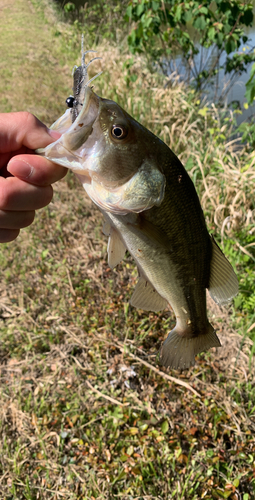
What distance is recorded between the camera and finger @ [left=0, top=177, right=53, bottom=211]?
141cm

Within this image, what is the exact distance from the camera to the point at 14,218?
1525 mm

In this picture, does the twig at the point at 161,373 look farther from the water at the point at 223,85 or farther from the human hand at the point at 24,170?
the water at the point at 223,85

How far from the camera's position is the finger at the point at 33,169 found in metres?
1.36

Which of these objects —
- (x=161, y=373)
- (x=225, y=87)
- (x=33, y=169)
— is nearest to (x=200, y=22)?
(x=225, y=87)

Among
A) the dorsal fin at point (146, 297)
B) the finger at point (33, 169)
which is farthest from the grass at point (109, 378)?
the finger at point (33, 169)

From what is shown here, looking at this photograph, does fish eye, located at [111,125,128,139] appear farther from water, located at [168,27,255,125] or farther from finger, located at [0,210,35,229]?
water, located at [168,27,255,125]

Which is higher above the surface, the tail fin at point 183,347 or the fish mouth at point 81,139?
the fish mouth at point 81,139

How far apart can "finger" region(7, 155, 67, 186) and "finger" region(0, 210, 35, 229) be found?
0.18 meters

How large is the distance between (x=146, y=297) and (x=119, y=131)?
26.9 inches

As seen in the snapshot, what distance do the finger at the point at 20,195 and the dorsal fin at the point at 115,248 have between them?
398 mm

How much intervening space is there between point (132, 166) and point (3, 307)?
8.09ft

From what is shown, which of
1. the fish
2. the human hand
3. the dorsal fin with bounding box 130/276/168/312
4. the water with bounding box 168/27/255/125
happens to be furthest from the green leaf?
the dorsal fin with bounding box 130/276/168/312

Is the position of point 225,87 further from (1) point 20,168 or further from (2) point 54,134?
(1) point 20,168

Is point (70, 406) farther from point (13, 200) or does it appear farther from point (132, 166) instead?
point (132, 166)
